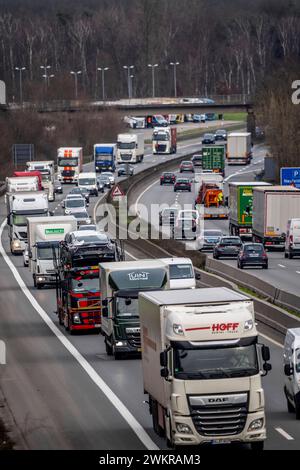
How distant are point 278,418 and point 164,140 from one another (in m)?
135

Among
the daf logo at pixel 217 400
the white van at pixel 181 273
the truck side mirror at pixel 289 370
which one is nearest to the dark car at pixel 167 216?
the white van at pixel 181 273

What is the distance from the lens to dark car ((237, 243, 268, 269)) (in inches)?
2452

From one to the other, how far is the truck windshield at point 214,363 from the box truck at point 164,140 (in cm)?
13515

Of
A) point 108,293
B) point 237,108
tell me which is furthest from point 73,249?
point 237,108

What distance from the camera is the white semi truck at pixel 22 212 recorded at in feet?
233

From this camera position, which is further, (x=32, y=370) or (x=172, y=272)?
(x=172, y=272)

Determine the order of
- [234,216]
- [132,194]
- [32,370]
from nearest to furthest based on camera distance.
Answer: [32,370], [234,216], [132,194]

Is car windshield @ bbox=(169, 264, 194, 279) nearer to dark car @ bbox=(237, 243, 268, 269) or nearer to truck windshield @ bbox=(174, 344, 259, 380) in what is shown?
dark car @ bbox=(237, 243, 268, 269)

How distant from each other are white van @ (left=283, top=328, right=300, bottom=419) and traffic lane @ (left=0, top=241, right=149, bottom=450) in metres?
3.08

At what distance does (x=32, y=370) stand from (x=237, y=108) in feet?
445

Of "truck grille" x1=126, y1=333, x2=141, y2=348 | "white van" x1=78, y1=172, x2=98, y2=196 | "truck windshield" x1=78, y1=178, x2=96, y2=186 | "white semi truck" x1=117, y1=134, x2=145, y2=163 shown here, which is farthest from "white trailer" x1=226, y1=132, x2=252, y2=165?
"truck grille" x1=126, y1=333, x2=141, y2=348
